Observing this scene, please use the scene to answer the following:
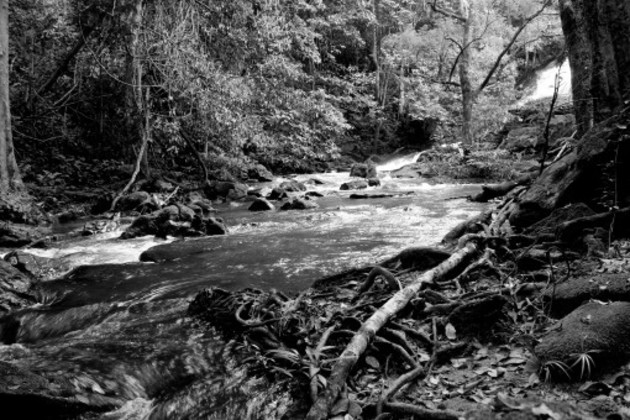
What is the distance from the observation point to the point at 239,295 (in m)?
4.93

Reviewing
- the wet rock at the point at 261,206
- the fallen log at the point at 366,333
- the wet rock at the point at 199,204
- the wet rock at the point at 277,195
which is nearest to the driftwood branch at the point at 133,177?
the wet rock at the point at 199,204

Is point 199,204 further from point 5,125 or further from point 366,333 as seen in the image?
point 366,333

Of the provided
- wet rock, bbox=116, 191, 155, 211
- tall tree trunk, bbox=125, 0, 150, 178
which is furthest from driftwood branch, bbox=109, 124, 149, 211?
wet rock, bbox=116, 191, 155, 211

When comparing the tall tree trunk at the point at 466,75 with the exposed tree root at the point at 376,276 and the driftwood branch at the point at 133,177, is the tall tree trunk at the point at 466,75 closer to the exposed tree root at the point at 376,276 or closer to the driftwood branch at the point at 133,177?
the driftwood branch at the point at 133,177

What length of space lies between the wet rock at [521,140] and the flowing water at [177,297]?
8056mm

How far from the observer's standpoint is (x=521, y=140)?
19.0 meters

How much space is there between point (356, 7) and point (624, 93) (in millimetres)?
24804

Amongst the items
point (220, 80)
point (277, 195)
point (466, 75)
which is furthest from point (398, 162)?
point (220, 80)

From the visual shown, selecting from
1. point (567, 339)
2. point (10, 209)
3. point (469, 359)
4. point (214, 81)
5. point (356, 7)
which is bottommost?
→ point (469, 359)

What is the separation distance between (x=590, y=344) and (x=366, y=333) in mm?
1479

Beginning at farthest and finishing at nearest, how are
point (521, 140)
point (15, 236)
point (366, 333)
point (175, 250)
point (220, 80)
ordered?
point (521, 140)
point (220, 80)
point (15, 236)
point (175, 250)
point (366, 333)

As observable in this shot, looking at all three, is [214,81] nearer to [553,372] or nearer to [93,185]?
[93,185]

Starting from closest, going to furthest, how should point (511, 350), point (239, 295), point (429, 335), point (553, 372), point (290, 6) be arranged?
1. point (553, 372)
2. point (511, 350)
3. point (429, 335)
4. point (239, 295)
5. point (290, 6)

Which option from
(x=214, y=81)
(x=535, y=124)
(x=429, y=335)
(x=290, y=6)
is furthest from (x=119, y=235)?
(x=535, y=124)
